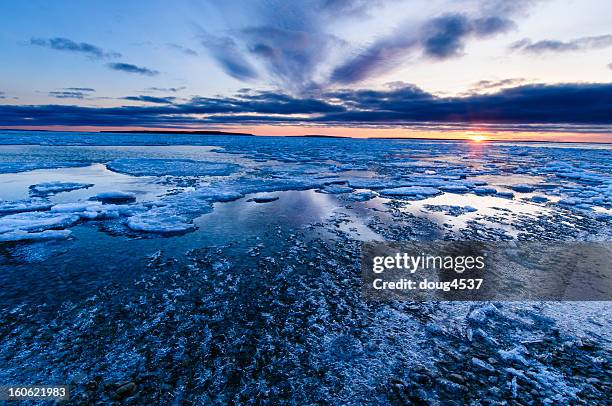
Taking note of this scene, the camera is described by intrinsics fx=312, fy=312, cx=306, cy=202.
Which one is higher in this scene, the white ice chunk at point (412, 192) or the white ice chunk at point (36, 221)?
the white ice chunk at point (36, 221)

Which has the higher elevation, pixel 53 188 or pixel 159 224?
pixel 159 224

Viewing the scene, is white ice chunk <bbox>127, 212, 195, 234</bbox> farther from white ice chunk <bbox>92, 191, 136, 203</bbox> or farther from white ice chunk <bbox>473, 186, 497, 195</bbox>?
white ice chunk <bbox>473, 186, 497, 195</bbox>

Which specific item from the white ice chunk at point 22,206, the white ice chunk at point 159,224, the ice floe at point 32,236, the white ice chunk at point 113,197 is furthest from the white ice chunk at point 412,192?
the white ice chunk at point 22,206

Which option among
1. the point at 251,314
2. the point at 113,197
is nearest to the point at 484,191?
the point at 251,314

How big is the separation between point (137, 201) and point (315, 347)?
8.84 m

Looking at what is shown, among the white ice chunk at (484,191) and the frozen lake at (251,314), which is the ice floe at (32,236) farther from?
the white ice chunk at (484,191)

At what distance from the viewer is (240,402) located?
9.03 ft

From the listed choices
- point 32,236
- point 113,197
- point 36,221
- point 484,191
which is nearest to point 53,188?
point 113,197

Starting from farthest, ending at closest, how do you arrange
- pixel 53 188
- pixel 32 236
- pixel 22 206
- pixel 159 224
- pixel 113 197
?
pixel 53 188
pixel 113 197
pixel 22 206
pixel 159 224
pixel 32 236

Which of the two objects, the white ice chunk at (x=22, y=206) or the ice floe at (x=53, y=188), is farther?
the ice floe at (x=53, y=188)

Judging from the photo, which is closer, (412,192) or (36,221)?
(36,221)

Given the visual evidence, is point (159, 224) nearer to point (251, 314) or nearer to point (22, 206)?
point (251, 314)

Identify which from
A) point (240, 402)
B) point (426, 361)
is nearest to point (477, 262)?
point (426, 361)

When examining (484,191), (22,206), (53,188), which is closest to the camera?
(22,206)
